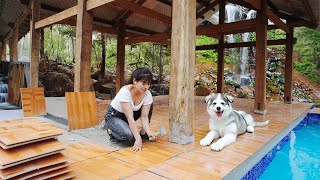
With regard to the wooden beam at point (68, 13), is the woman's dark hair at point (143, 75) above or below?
below

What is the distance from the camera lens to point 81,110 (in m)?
3.75

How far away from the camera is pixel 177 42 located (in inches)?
111

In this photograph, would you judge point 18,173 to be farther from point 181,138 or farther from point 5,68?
point 5,68

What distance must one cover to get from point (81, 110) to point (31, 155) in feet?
7.31

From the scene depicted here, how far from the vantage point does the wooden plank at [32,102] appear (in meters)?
4.79

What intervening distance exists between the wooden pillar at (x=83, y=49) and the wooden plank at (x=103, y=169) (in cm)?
197

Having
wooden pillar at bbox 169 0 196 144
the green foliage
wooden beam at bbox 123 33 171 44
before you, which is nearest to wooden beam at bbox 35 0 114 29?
wooden pillar at bbox 169 0 196 144

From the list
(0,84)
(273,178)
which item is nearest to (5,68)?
(0,84)

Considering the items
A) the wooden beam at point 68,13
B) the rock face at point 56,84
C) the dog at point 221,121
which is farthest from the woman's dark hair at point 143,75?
the rock face at point 56,84

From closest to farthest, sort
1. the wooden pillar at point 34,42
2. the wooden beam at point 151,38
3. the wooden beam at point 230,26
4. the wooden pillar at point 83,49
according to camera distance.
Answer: the wooden pillar at point 83,49
the wooden pillar at point 34,42
the wooden beam at point 230,26
the wooden beam at point 151,38

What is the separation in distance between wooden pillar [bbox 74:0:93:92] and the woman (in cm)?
132

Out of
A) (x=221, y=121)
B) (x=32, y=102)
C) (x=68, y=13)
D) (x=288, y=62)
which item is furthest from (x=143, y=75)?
(x=288, y=62)

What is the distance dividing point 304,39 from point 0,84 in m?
16.1

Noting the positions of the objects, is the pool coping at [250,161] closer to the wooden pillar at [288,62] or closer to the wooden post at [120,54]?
the wooden pillar at [288,62]
